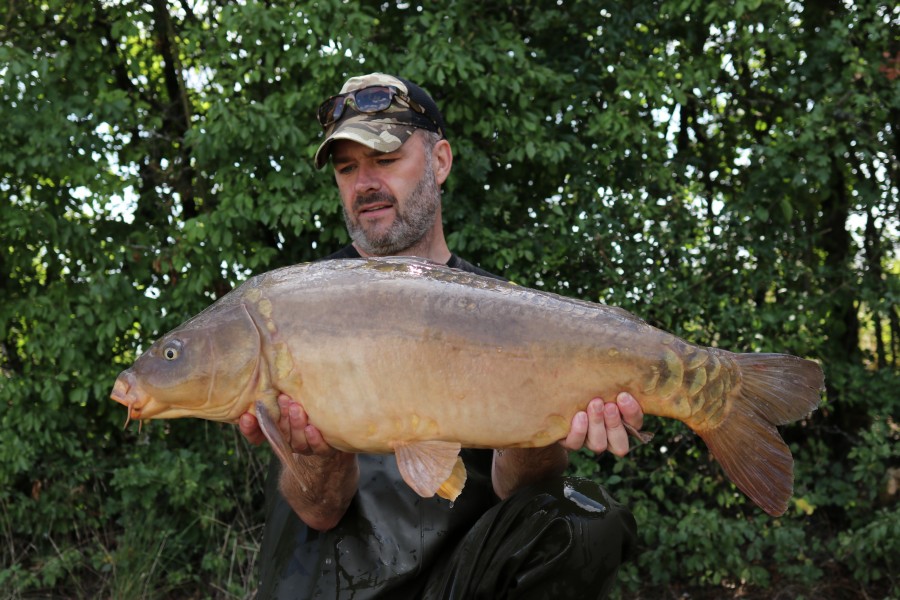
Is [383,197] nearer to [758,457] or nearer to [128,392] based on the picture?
[128,392]

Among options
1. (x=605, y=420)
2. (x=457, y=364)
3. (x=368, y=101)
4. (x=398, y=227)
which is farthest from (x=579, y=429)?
(x=368, y=101)

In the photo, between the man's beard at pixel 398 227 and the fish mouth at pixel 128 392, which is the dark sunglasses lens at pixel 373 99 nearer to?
the man's beard at pixel 398 227

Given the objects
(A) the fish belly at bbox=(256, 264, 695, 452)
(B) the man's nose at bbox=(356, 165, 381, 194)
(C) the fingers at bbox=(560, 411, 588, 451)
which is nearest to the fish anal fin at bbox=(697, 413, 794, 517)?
(A) the fish belly at bbox=(256, 264, 695, 452)

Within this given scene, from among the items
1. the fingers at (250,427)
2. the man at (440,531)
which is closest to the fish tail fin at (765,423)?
the man at (440,531)

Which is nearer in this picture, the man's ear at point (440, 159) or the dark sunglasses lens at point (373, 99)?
the dark sunglasses lens at point (373, 99)

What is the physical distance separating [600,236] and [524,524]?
7.37 ft

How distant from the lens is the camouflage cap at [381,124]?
9.81 feet

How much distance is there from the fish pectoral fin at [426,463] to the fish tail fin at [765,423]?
1.67 ft

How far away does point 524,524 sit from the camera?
7.99ft

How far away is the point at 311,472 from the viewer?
235 cm

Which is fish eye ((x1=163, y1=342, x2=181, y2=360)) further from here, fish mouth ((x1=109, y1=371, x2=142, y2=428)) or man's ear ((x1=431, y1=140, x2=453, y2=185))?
man's ear ((x1=431, y1=140, x2=453, y2=185))

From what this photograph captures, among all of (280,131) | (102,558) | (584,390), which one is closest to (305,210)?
(280,131)

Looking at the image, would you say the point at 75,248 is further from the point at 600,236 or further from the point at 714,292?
the point at 714,292

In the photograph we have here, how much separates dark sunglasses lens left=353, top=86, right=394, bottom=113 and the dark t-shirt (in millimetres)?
1072
